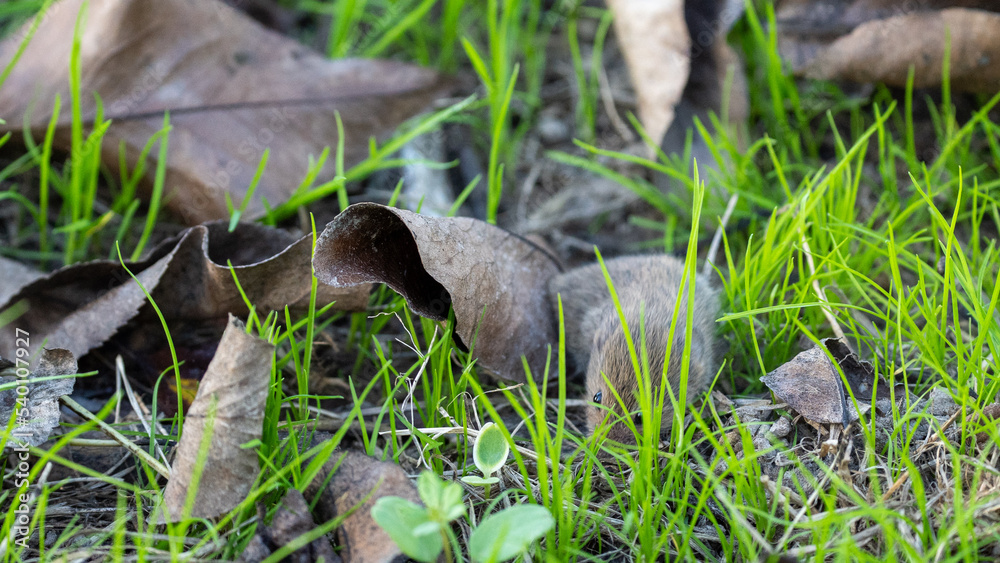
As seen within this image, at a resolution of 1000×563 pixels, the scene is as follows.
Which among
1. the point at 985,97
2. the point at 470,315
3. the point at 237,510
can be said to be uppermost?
the point at 985,97

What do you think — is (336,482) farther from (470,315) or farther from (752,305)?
(752,305)

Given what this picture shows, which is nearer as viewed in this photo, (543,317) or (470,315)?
(470,315)

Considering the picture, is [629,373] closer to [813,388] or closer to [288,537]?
[813,388]

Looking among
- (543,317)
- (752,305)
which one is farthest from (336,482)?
(752,305)

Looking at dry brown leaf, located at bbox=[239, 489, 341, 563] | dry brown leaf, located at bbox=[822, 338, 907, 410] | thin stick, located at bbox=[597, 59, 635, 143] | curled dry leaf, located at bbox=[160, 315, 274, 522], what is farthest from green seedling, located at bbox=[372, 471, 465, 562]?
thin stick, located at bbox=[597, 59, 635, 143]

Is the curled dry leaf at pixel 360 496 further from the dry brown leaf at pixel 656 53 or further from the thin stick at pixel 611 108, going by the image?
the thin stick at pixel 611 108

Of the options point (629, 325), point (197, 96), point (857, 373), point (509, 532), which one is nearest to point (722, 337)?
point (629, 325)

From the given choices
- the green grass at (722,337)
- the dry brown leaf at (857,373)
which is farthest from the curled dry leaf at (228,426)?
the dry brown leaf at (857,373)
